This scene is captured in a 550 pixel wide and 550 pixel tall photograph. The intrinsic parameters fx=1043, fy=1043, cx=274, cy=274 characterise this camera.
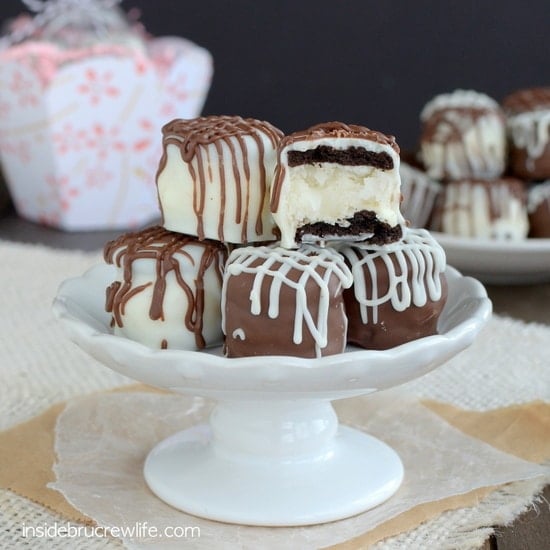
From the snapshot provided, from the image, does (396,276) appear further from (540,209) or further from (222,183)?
(540,209)

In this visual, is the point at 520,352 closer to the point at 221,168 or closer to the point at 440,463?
the point at 440,463

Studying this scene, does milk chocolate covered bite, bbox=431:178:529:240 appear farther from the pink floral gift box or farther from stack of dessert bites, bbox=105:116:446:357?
the pink floral gift box

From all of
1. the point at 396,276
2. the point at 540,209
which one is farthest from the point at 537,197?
the point at 396,276

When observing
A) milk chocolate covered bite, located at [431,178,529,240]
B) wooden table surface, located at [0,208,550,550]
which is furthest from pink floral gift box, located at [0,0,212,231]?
milk chocolate covered bite, located at [431,178,529,240]

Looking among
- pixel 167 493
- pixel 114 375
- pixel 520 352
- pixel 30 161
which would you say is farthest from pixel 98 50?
pixel 167 493

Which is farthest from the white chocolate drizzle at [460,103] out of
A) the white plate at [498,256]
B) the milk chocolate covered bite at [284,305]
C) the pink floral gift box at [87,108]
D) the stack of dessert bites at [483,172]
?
the milk chocolate covered bite at [284,305]

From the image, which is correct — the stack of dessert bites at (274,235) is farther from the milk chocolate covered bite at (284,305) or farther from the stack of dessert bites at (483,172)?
the stack of dessert bites at (483,172)
